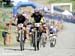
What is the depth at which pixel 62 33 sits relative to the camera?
2457mm

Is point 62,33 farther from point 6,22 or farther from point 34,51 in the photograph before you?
point 6,22

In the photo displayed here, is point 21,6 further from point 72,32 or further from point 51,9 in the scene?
point 72,32

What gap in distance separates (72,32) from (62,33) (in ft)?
0.42

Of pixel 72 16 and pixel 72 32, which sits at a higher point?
pixel 72 16

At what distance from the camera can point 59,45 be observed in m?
2.48

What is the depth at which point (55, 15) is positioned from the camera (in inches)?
96.5

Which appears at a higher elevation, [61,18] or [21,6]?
[21,6]

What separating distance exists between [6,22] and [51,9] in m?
0.59

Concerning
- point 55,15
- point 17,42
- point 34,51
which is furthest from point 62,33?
point 17,42

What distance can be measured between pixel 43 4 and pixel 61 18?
11.5 inches

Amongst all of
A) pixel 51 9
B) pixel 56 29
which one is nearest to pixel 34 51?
pixel 56 29

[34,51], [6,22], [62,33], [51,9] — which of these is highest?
[51,9]

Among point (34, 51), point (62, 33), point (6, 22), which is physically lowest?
point (34, 51)

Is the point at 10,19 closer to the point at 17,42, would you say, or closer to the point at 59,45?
the point at 17,42
